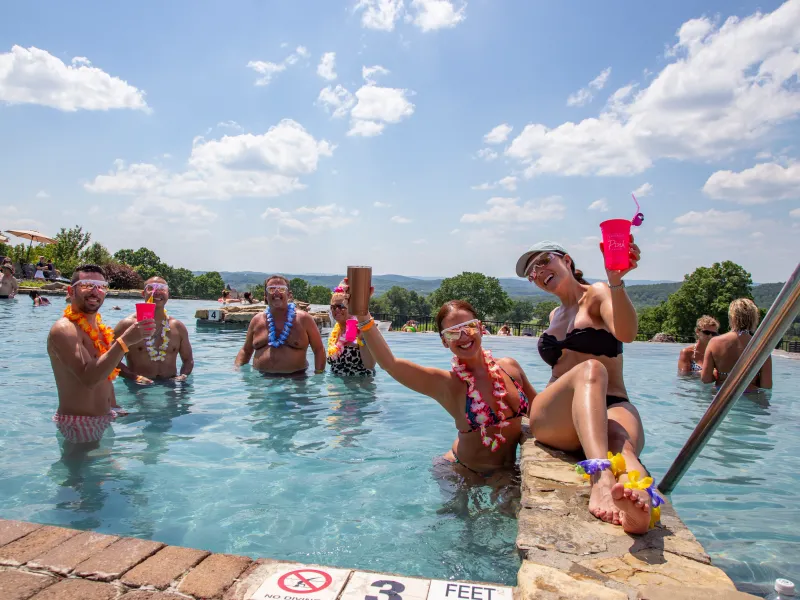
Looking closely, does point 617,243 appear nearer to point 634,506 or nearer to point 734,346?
point 634,506

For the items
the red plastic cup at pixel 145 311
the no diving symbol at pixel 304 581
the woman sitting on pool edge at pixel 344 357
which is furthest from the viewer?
the woman sitting on pool edge at pixel 344 357

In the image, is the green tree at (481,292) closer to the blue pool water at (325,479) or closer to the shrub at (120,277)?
the shrub at (120,277)

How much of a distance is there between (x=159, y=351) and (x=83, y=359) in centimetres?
272

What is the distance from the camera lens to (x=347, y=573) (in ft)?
6.64

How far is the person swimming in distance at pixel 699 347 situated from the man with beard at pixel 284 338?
6122 mm

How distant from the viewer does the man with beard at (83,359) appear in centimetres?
432

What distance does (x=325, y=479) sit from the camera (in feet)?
14.6

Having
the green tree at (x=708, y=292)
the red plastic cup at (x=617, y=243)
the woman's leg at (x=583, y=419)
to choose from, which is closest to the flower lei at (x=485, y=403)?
the woman's leg at (x=583, y=419)

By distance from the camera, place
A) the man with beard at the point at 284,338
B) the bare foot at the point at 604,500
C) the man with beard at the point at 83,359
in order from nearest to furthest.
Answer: the bare foot at the point at 604,500
the man with beard at the point at 83,359
the man with beard at the point at 284,338

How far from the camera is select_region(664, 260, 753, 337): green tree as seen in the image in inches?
1921

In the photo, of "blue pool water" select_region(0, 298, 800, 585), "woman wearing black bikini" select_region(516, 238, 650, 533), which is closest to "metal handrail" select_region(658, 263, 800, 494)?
"woman wearing black bikini" select_region(516, 238, 650, 533)

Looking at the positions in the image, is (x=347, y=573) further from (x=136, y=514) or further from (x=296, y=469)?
(x=296, y=469)

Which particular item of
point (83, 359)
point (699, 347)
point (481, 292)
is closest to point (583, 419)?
point (83, 359)

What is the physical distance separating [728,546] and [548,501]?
1588 millimetres
